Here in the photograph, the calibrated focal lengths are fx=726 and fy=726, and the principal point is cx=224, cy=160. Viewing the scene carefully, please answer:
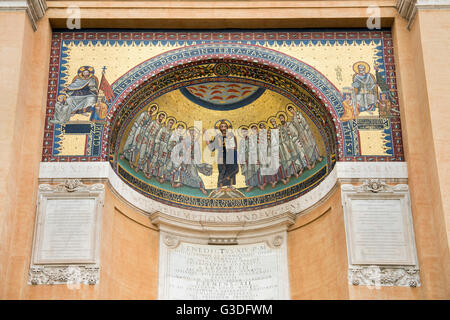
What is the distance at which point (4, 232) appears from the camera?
12.1 m

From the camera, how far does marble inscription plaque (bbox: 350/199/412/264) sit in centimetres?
1252

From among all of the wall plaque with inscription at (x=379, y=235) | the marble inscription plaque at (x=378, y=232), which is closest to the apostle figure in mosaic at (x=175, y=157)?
the wall plaque with inscription at (x=379, y=235)

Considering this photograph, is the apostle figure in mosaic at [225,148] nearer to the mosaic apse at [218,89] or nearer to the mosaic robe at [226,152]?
the mosaic robe at [226,152]

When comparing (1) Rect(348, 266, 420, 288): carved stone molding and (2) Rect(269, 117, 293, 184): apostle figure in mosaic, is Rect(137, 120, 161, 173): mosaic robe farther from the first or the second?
(1) Rect(348, 266, 420, 288): carved stone molding

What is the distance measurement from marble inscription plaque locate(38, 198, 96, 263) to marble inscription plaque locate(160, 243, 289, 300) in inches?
93.1

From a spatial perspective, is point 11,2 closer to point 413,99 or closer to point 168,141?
point 168,141

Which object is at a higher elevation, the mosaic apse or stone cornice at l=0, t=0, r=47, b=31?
stone cornice at l=0, t=0, r=47, b=31

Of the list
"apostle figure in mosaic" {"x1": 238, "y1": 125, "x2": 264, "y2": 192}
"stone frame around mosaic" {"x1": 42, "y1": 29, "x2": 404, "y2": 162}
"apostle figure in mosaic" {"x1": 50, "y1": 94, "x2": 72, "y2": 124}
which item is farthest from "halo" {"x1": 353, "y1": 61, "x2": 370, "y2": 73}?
"apostle figure in mosaic" {"x1": 50, "y1": 94, "x2": 72, "y2": 124}

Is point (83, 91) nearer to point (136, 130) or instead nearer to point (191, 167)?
point (136, 130)

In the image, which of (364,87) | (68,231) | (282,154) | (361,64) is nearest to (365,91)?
(364,87)

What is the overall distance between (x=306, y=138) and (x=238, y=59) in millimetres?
2175

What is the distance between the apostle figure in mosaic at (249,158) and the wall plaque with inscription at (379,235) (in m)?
3.01

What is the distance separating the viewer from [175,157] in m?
15.5
